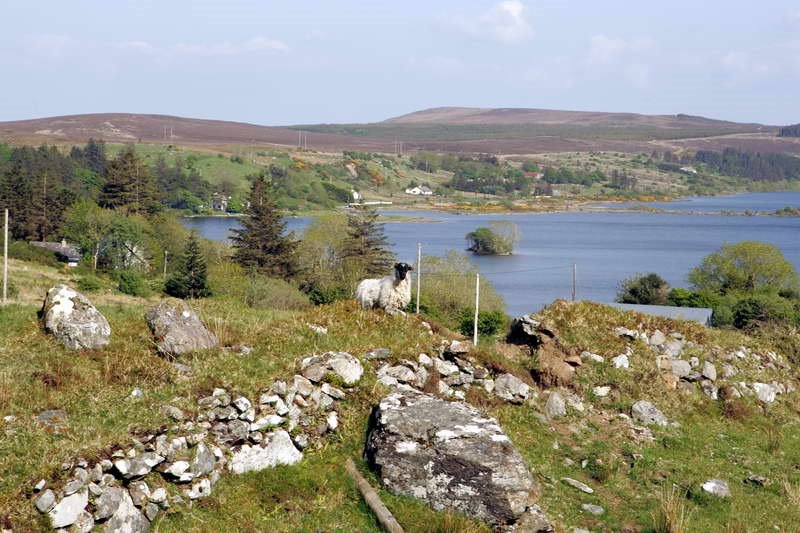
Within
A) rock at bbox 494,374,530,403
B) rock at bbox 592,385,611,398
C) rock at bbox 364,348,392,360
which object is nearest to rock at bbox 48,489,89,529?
rock at bbox 364,348,392,360

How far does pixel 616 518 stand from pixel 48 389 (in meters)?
8.07

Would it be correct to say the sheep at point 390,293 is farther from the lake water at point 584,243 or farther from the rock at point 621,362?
the lake water at point 584,243

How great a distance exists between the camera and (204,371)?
11930 mm

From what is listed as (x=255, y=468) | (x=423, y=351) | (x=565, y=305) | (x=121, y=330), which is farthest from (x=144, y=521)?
(x=565, y=305)

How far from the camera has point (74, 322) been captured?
12.8m

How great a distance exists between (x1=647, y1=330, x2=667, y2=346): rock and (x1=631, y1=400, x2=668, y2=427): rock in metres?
2.54

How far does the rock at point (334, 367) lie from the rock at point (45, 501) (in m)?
4.38

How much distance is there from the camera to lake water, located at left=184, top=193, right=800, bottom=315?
252 ft

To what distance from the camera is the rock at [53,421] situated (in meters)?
9.97

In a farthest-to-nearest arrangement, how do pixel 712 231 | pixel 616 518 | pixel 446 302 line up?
pixel 712 231 < pixel 446 302 < pixel 616 518

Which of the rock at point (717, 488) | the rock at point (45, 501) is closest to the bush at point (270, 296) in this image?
the rock at point (717, 488)

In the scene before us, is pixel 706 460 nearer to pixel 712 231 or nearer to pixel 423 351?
pixel 423 351

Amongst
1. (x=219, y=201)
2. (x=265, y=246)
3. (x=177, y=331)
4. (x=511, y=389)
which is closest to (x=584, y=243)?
(x=265, y=246)

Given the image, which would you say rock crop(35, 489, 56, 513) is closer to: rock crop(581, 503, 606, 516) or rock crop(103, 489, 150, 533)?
rock crop(103, 489, 150, 533)
